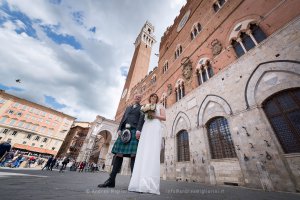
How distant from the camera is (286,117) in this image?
539 cm

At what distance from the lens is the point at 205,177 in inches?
295

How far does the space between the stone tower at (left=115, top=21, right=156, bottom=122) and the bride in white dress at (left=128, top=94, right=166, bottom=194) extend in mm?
23672

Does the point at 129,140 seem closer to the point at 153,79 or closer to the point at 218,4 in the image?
the point at 218,4

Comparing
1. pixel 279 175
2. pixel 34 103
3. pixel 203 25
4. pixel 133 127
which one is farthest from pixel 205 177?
pixel 34 103

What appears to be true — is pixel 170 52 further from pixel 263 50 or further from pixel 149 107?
pixel 149 107

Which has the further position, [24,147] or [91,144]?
[24,147]

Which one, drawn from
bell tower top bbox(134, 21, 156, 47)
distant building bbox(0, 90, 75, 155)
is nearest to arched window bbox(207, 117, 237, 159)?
bell tower top bbox(134, 21, 156, 47)

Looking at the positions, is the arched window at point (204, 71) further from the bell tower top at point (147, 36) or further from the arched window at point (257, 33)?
the bell tower top at point (147, 36)

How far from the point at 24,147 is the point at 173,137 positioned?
131ft

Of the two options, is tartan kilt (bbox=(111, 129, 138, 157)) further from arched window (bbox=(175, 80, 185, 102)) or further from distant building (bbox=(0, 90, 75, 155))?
distant building (bbox=(0, 90, 75, 155))

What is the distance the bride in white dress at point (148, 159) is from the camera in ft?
8.00

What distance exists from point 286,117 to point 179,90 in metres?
8.10

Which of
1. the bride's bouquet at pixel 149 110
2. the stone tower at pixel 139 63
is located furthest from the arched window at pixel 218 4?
the stone tower at pixel 139 63

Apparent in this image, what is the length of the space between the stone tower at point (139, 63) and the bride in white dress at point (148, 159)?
23.7m
